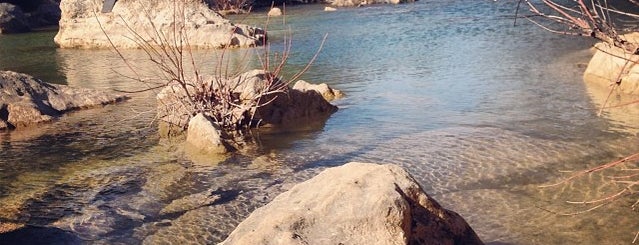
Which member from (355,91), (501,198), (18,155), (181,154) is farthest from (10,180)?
(355,91)

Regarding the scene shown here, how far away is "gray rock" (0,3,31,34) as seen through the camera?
88.3 ft

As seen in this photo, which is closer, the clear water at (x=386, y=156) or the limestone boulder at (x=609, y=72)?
the clear water at (x=386, y=156)

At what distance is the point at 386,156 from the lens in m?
6.87

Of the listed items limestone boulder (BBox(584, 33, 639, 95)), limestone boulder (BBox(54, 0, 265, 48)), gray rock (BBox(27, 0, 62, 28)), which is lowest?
gray rock (BBox(27, 0, 62, 28))

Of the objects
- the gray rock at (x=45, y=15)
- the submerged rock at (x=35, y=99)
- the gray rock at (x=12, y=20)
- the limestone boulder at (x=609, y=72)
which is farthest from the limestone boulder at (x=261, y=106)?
the gray rock at (x=45, y=15)

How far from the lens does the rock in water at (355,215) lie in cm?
332

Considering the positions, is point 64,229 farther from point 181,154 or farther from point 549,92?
point 549,92

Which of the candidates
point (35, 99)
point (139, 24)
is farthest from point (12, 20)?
point (35, 99)

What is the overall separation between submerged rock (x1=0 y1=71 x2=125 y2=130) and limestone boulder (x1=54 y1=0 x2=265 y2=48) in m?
7.36

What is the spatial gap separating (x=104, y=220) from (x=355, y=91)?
592cm

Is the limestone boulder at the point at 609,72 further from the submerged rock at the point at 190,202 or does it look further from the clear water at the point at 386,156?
the submerged rock at the point at 190,202

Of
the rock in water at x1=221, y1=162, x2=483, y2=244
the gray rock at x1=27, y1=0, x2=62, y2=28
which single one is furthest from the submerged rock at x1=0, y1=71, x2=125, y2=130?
the gray rock at x1=27, y1=0, x2=62, y2=28

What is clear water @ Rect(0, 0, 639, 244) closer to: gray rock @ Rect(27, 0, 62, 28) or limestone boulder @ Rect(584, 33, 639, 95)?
limestone boulder @ Rect(584, 33, 639, 95)

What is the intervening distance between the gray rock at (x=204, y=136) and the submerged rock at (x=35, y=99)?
2.89 meters
